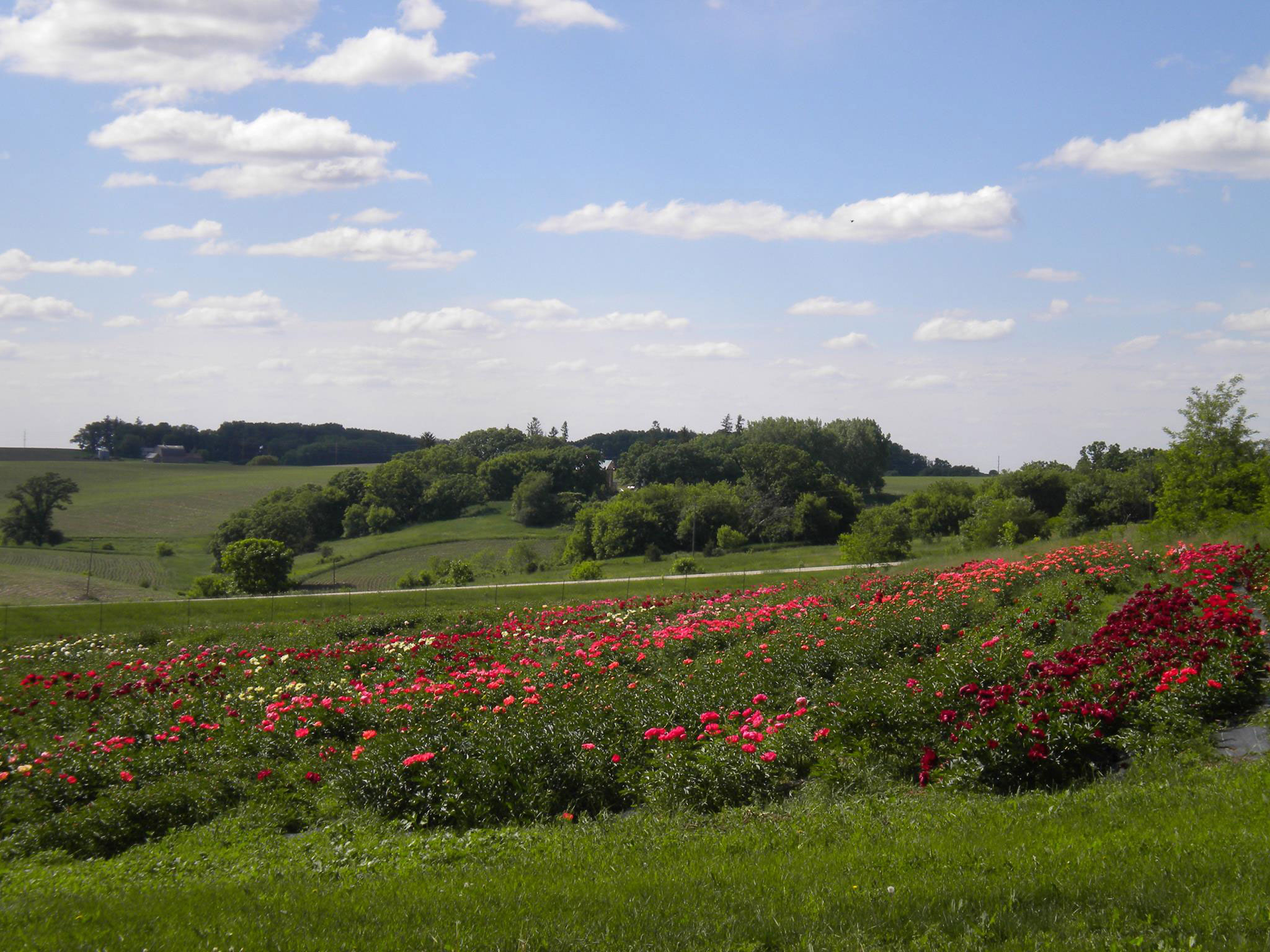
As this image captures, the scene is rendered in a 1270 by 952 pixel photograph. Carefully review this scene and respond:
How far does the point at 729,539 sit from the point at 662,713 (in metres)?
77.5

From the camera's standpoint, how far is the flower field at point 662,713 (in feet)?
25.2

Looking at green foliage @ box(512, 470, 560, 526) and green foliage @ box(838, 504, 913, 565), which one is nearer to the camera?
green foliage @ box(838, 504, 913, 565)

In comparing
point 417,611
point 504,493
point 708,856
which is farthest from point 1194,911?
point 504,493

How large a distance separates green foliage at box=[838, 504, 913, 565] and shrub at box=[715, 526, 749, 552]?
22.6 metres

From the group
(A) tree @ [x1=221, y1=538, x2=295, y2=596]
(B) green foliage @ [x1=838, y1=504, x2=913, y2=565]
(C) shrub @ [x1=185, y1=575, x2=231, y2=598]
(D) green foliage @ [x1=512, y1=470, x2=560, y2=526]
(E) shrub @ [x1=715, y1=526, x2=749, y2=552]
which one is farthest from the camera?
(D) green foliage @ [x1=512, y1=470, x2=560, y2=526]

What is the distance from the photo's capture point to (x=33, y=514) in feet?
291

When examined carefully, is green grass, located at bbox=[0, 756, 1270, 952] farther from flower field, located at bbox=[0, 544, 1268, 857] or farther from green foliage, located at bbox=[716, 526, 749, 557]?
green foliage, located at bbox=[716, 526, 749, 557]

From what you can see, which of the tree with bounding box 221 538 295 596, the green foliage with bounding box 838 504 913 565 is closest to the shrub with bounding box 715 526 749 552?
the green foliage with bounding box 838 504 913 565

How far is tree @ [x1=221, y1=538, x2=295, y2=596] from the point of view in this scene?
Answer: 6650cm

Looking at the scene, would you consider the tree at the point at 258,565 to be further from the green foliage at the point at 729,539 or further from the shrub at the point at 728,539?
the shrub at the point at 728,539

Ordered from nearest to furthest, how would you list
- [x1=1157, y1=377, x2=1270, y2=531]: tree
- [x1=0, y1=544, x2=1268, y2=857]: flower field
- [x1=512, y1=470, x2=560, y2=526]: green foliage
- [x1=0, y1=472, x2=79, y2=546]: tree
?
[x1=0, y1=544, x2=1268, y2=857]: flower field → [x1=1157, y1=377, x2=1270, y2=531]: tree → [x1=0, y1=472, x2=79, y2=546]: tree → [x1=512, y1=470, x2=560, y2=526]: green foliage

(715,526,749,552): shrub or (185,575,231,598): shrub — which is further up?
(715,526,749,552): shrub

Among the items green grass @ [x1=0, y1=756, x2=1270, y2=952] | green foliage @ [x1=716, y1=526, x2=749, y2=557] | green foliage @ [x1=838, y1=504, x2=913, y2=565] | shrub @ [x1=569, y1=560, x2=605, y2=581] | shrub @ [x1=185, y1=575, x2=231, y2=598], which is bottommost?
shrub @ [x1=185, y1=575, x2=231, y2=598]

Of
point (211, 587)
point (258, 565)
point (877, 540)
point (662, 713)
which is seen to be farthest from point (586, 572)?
point (662, 713)
